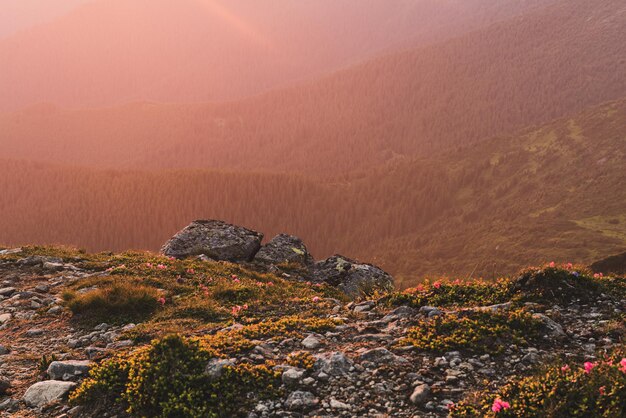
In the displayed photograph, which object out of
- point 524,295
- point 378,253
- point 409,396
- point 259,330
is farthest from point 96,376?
point 378,253

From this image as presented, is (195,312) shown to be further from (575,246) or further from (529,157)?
(529,157)

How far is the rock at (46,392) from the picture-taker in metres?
7.80

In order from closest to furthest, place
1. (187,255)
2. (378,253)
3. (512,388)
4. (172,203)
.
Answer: (512,388)
(187,255)
(378,253)
(172,203)

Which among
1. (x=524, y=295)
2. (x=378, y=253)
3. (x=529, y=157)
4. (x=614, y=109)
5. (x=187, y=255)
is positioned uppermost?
(x=614, y=109)

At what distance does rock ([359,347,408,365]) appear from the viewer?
786 centimetres

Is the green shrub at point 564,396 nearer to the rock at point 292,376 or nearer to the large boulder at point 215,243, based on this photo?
the rock at point 292,376

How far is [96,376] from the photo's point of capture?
25.2 feet

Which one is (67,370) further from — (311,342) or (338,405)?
(338,405)

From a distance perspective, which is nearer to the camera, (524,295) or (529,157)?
(524,295)

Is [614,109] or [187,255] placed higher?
[614,109]

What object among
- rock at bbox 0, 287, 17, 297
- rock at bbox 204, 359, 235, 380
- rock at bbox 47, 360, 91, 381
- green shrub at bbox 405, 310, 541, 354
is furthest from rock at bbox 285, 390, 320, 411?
rock at bbox 0, 287, 17, 297

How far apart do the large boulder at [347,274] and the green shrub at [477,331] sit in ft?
43.5

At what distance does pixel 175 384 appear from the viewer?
7.05 metres

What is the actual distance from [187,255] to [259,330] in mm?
16772
